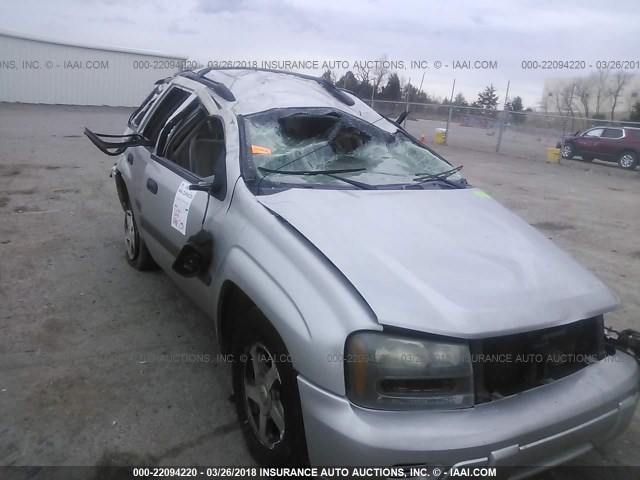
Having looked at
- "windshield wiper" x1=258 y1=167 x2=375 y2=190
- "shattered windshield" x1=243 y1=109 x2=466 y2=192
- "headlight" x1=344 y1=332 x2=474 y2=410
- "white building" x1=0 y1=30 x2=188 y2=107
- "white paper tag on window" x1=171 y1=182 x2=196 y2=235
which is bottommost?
"headlight" x1=344 y1=332 x2=474 y2=410

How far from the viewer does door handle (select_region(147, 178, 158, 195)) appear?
3.59 m

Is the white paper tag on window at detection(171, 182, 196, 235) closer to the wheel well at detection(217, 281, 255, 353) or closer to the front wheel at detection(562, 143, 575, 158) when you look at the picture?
the wheel well at detection(217, 281, 255, 353)

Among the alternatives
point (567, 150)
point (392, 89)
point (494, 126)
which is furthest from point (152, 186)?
point (392, 89)

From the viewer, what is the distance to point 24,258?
4.87 m

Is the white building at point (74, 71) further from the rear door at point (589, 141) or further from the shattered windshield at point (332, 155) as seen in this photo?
the shattered windshield at point (332, 155)

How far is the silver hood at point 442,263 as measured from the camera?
6.30 ft

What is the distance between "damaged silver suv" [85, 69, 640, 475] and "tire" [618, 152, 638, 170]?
648 inches

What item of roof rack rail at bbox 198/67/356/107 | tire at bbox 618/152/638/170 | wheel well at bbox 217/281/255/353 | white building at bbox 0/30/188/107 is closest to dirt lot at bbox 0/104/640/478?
wheel well at bbox 217/281/255/353

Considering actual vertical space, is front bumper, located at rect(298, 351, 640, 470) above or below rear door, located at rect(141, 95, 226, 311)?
below

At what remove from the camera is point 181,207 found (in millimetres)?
3141

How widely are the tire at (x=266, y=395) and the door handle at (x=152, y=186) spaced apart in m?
1.57

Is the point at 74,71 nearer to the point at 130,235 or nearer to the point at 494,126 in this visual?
the point at 494,126

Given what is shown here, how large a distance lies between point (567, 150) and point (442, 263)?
1897 centimetres

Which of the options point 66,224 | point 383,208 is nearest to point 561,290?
point 383,208
